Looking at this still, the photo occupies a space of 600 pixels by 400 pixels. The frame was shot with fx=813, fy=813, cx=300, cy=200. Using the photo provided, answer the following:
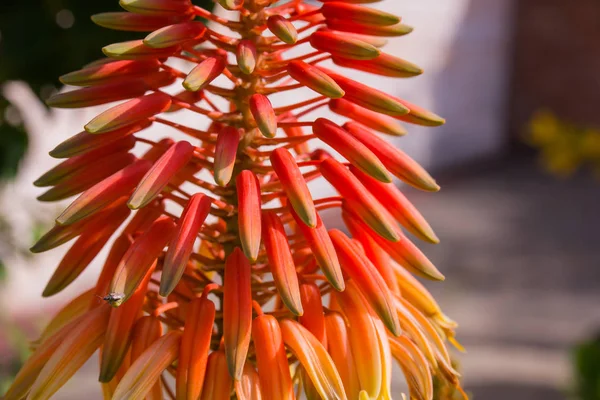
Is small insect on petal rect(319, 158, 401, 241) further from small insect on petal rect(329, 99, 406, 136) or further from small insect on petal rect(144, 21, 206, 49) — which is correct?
small insect on petal rect(144, 21, 206, 49)

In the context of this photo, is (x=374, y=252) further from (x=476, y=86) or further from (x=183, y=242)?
(x=476, y=86)

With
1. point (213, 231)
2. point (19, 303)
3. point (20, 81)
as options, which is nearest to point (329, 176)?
point (213, 231)

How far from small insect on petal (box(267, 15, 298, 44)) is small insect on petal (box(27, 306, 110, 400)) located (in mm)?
288

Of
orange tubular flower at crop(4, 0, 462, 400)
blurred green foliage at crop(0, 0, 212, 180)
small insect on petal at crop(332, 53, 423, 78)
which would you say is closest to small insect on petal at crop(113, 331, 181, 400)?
orange tubular flower at crop(4, 0, 462, 400)

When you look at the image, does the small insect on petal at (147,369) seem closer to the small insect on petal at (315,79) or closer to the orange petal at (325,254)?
the orange petal at (325,254)

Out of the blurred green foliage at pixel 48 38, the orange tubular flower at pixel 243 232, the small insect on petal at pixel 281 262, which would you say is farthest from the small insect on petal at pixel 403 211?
the blurred green foliage at pixel 48 38

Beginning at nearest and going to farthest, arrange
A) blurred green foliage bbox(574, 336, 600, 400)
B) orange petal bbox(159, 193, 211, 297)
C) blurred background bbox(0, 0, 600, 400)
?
orange petal bbox(159, 193, 211, 297) < blurred background bbox(0, 0, 600, 400) < blurred green foliage bbox(574, 336, 600, 400)

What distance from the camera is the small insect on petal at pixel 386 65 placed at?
2.48 ft

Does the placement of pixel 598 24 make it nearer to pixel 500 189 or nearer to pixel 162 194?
pixel 500 189

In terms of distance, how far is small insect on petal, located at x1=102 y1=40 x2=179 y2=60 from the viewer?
0.70 m

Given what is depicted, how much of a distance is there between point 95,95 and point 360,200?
26 centimetres

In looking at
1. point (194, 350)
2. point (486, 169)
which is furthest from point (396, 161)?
point (486, 169)

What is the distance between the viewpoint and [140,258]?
693 mm

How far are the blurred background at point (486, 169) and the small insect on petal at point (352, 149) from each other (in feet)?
1.30
